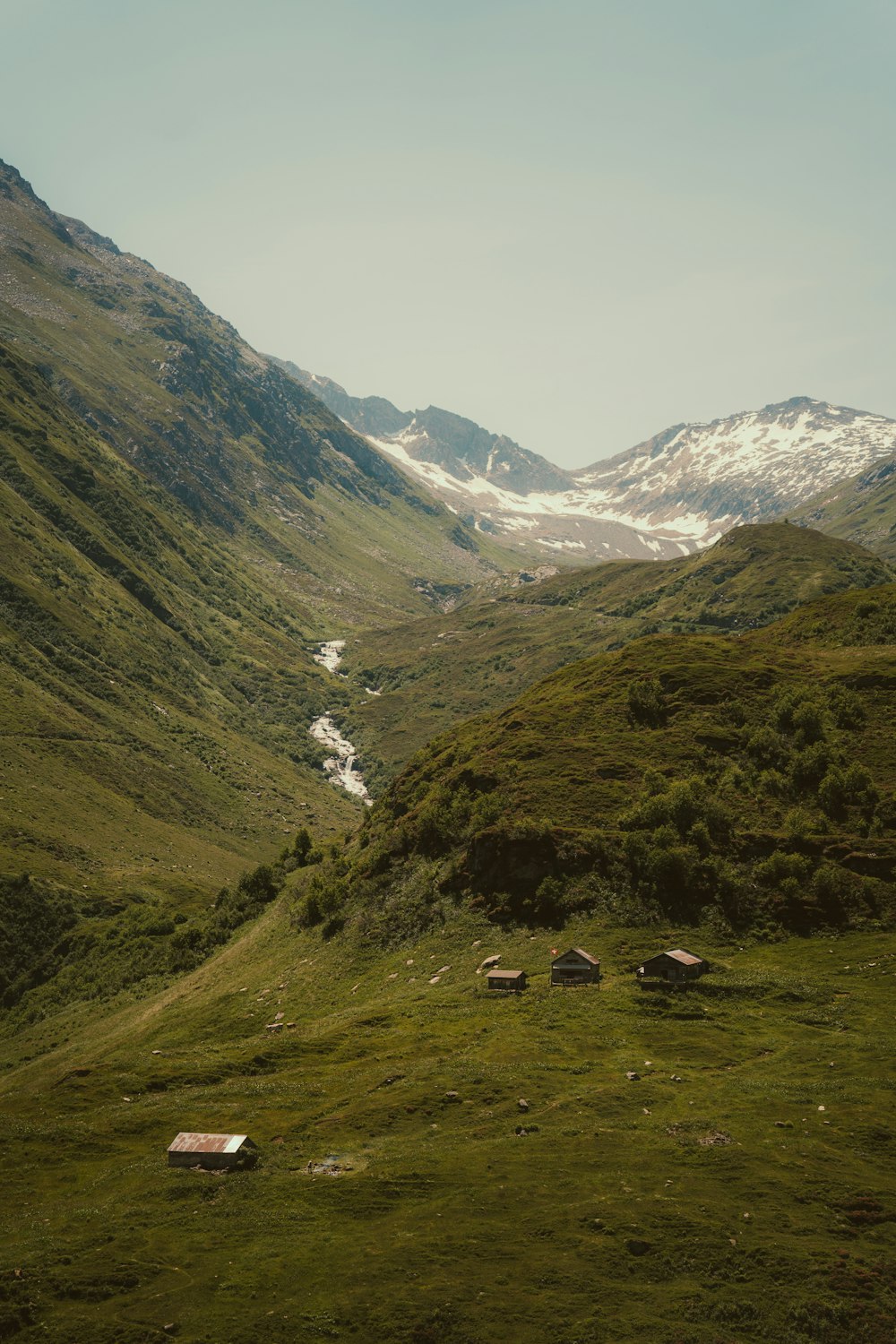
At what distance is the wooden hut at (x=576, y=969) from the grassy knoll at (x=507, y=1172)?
2546 millimetres

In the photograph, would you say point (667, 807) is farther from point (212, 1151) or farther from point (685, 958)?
point (212, 1151)

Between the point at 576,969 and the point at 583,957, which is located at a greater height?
the point at 583,957

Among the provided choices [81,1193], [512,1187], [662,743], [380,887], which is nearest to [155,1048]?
[380,887]

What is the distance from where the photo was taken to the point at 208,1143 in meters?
76.8

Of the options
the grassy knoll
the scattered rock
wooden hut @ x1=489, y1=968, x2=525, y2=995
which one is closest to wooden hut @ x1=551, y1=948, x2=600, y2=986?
the grassy knoll

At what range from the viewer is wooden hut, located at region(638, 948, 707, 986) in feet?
331

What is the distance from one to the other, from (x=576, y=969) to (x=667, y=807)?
100.0ft

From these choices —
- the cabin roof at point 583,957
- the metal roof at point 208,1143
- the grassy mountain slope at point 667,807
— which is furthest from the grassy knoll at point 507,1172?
the grassy mountain slope at point 667,807

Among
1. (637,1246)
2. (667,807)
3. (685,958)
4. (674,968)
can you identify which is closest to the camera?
(637,1246)

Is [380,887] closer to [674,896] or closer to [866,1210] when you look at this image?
[674,896]

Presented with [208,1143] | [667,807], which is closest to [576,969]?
[667,807]

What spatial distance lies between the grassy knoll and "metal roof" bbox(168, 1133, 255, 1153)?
2485mm

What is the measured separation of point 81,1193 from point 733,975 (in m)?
63.6

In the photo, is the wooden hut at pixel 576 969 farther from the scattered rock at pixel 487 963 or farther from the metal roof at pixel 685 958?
the scattered rock at pixel 487 963
